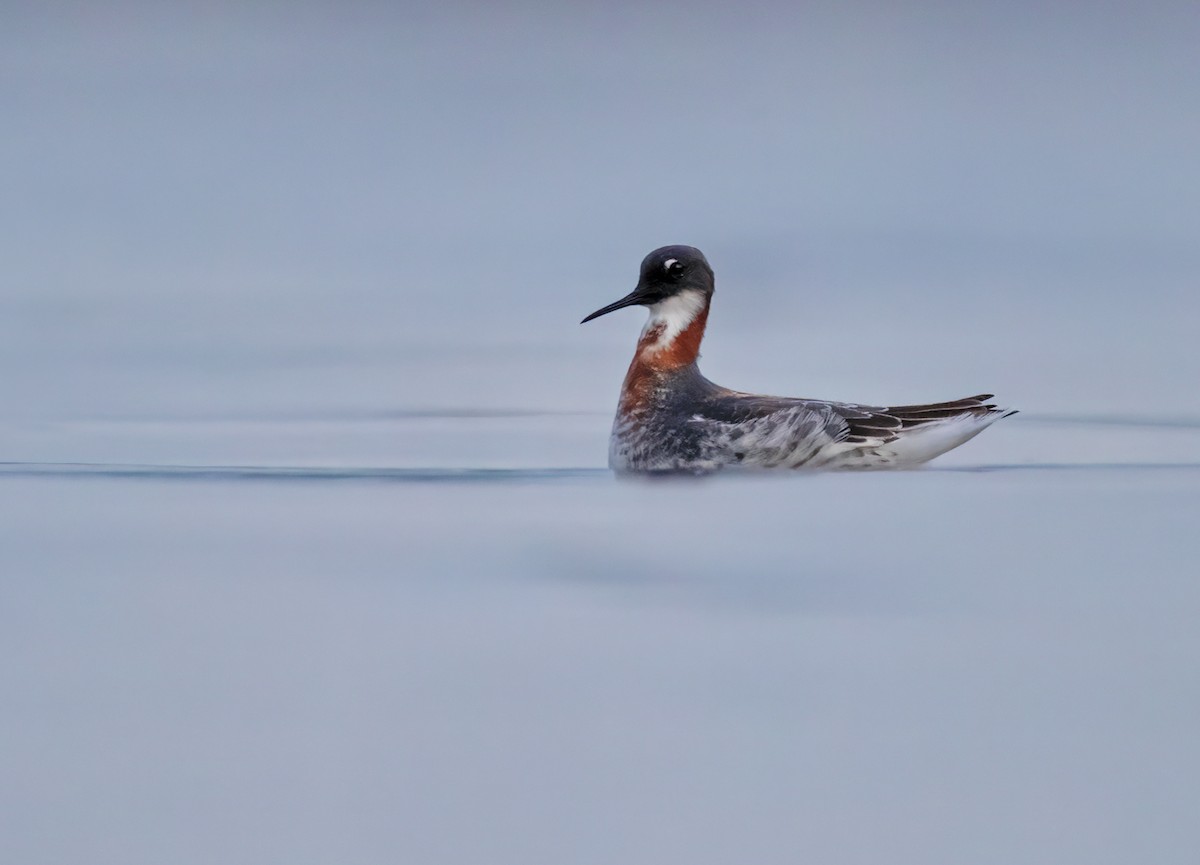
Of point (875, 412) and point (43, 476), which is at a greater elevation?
point (875, 412)

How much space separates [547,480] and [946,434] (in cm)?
131

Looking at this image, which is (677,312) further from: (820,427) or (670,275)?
(820,427)

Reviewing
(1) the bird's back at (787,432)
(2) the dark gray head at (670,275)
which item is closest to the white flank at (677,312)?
(2) the dark gray head at (670,275)

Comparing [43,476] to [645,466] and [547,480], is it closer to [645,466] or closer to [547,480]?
[547,480]

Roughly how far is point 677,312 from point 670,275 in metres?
0.13

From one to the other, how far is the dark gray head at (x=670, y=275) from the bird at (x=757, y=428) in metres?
0.25

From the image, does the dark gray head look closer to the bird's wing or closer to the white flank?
the white flank

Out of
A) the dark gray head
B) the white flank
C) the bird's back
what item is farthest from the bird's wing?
the dark gray head

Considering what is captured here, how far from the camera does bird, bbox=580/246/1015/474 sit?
17.6 feet

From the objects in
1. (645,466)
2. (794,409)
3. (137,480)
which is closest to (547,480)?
(645,466)

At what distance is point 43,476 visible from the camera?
5.10m

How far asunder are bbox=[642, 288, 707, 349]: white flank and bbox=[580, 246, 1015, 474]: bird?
116mm

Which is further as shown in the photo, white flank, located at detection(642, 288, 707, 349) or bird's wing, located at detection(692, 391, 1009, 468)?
white flank, located at detection(642, 288, 707, 349)

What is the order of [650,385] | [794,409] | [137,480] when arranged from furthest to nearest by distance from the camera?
[650,385] → [794,409] → [137,480]
